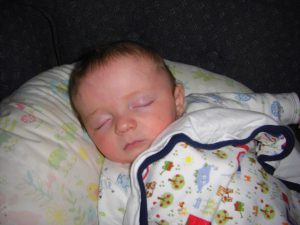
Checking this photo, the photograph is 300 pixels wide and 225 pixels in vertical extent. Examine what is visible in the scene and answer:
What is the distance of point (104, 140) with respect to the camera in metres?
1.05

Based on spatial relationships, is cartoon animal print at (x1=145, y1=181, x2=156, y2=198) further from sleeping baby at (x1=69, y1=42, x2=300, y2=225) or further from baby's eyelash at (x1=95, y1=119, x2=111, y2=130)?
baby's eyelash at (x1=95, y1=119, x2=111, y2=130)

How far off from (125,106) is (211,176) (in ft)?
1.21

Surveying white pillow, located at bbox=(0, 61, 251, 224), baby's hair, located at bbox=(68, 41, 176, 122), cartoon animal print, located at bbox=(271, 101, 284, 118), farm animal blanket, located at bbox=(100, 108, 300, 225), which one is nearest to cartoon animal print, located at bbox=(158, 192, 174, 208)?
farm animal blanket, located at bbox=(100, 108, 300, 225)

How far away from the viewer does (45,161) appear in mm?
975

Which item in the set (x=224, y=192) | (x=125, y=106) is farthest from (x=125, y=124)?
(x=224, y=192)

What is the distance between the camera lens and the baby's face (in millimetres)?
999

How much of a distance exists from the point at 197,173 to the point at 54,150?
0.50 m

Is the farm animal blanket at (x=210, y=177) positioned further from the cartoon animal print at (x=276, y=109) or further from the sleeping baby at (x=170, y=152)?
the cartoon animal print at (x=276, y=109)

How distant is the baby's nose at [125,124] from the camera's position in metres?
0.97

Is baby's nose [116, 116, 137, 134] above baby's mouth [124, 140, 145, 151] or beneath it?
above

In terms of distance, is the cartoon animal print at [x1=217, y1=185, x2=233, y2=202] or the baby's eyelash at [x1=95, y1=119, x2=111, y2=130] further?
the baby's eyelash at [x1=95, y1=119, x2=111, y2=130]

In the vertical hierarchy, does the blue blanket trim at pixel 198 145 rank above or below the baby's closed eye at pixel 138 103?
below

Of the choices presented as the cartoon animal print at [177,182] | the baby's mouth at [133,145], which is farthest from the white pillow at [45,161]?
the cartoon animal print at [177,182]

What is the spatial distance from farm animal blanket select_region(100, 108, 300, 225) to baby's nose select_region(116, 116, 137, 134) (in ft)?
0.32
